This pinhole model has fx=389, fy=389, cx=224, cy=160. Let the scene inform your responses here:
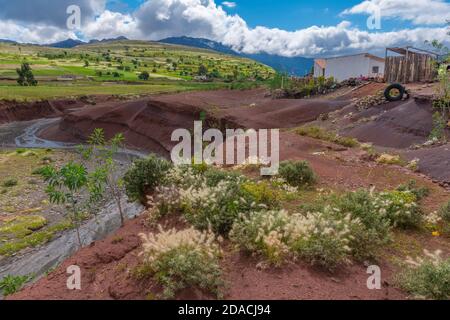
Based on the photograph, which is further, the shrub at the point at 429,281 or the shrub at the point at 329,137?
the shrub at the point at 329,137

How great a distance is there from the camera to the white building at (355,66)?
170ft

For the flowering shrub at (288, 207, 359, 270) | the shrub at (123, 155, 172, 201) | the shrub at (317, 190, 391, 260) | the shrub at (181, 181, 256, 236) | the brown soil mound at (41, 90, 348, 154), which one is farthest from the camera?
the brown soil mound at (41, 90, 348, 154)

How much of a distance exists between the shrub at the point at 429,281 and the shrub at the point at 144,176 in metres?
8.64

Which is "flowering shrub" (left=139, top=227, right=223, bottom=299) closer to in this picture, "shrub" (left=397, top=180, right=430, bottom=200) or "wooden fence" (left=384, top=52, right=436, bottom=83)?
"shrub" (left=397, top=180, right=430, bottom=200)

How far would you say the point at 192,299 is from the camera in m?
6.07

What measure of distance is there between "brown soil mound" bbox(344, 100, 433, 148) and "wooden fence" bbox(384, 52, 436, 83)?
7.96m

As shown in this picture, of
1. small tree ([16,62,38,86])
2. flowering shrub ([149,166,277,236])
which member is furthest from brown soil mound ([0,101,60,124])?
flowering shrub ([149,166,277,236])

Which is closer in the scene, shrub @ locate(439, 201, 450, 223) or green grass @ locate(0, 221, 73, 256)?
shrub @ locate(439, 201, 450, 223)

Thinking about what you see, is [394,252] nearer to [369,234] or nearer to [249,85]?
[369,234]

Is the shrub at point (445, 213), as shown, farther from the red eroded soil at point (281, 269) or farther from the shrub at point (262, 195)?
the shrub at point (262, 195)

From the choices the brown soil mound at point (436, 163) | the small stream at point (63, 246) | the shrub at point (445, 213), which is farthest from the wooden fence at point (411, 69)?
the small stream at point (63, 246)

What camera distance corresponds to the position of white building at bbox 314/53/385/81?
5178cm

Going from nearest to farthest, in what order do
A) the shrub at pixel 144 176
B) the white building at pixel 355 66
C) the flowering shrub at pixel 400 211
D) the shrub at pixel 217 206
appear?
the shrub at pixel 217 206, the flowering shrub at pixel 400 211, the shrub at pixel 144 176, the white building at pixel 355 66
